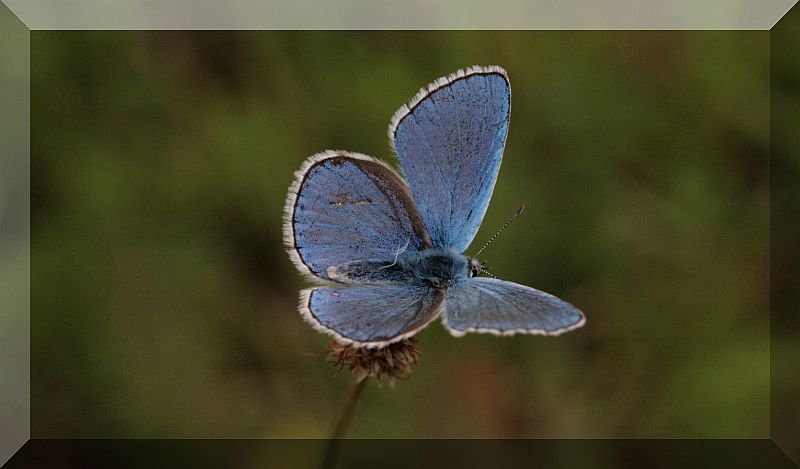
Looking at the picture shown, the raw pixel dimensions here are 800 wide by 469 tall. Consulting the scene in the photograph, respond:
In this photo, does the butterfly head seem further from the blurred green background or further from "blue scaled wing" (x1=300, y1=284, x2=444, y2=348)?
the blurred green background

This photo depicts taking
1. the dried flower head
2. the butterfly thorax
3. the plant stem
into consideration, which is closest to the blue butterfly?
the butterfly thorax

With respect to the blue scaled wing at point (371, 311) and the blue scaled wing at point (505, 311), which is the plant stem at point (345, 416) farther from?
the blue scaled wing at point (505, 311)

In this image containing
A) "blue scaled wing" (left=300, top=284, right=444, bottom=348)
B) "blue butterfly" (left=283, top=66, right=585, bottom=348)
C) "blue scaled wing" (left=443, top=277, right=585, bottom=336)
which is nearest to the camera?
"blue scaled wing" (left=443, top=277, right=585, bottom=336)

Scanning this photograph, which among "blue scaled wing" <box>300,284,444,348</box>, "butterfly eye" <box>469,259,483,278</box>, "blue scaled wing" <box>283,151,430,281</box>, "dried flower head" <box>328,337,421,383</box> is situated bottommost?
"dried flower head" <box>328,337,421,383</box>

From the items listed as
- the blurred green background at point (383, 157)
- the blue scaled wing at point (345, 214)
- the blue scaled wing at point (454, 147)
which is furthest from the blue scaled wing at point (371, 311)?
the blurred green background at point (383, 157)

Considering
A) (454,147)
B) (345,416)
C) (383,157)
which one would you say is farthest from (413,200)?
(345,416)

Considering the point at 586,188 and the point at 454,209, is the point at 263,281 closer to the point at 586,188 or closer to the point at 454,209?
the point at 454,209
